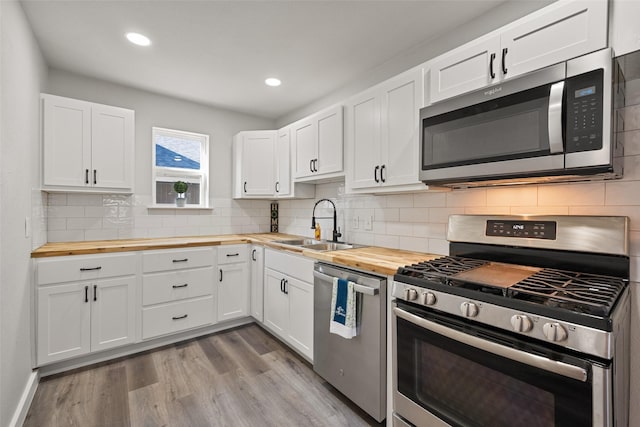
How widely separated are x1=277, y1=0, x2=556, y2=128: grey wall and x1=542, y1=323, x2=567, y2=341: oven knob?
5.73 feet

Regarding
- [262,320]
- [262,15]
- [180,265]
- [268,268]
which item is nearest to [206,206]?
[180,265]

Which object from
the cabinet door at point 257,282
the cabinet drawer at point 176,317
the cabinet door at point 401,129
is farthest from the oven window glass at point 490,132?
the cabinet drawer at point 176,317

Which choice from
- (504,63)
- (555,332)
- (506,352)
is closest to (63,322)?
(506,352)

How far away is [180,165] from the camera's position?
140 inches

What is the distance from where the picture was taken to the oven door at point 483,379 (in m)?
0.97

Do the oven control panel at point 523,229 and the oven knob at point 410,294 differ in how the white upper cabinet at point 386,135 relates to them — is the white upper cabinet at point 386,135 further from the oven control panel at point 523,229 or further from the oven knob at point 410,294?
the oven knob at point 410,294

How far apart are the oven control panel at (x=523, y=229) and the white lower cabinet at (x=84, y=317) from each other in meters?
2.76

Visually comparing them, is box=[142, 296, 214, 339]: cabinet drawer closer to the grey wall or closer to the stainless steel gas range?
the stainless steel gas range

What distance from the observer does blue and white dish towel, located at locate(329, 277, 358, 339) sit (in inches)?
71.7

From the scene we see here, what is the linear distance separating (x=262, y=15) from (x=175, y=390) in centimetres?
260

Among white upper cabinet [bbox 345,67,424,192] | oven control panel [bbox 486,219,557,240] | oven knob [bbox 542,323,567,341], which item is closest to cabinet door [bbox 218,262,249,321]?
white upper cabinet [bbox 345,67,424,192]

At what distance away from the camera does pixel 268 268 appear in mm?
2922

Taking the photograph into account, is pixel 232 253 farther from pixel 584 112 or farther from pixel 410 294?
pixel 584 112

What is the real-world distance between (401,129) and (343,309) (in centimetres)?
123
